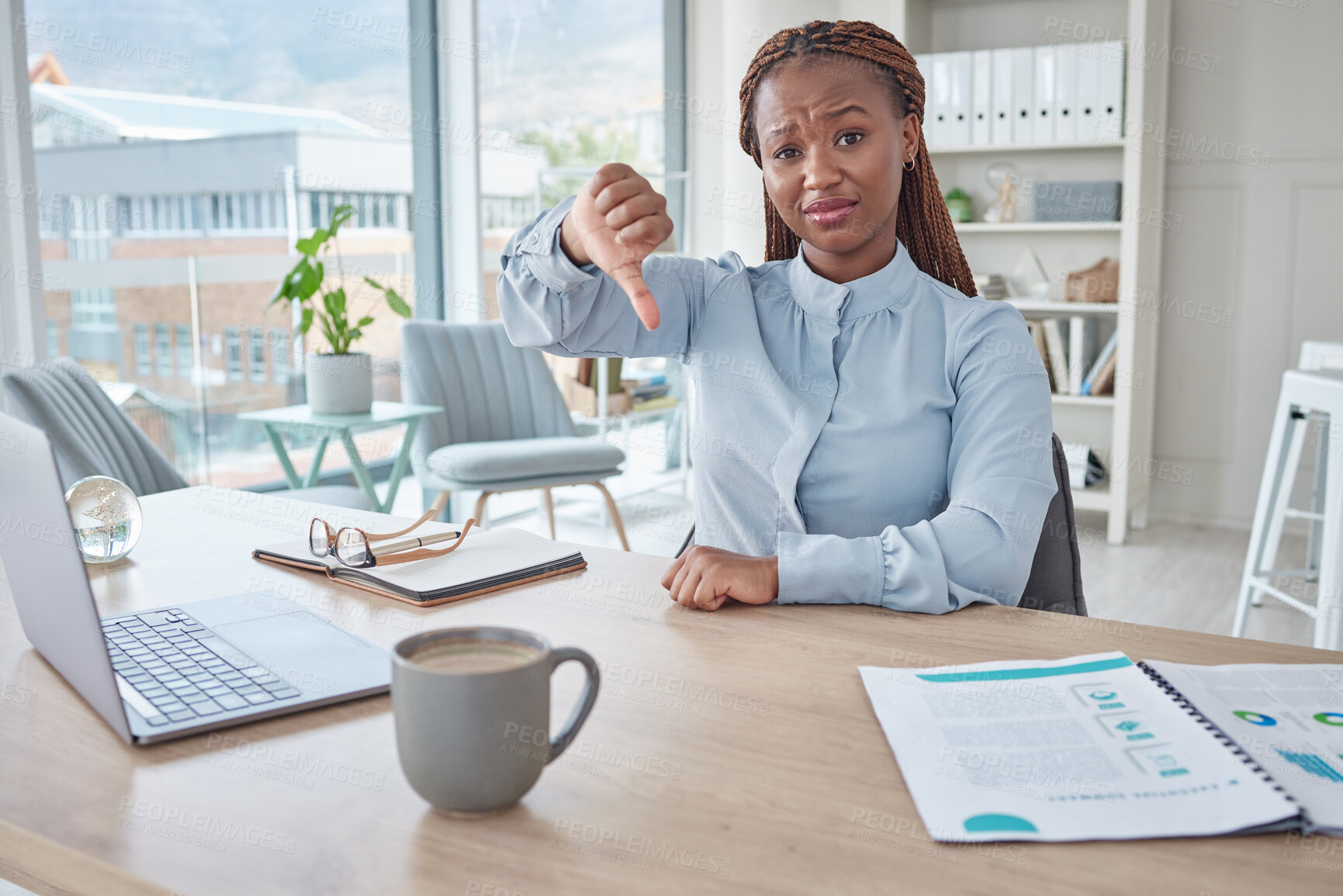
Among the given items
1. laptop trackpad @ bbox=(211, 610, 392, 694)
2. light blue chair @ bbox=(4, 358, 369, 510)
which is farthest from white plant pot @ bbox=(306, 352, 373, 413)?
laptop trackpad @ bbox=(211, 610, 392, 694)

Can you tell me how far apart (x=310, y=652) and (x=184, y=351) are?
8.57 ft

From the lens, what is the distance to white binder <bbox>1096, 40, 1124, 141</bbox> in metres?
3.96

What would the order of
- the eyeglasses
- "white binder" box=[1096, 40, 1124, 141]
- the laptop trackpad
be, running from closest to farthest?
the laptop trackpad
the eyeglasses
"white binder" box=[1096, 40, 1124, 141]

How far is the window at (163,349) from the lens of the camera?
3.12 metres

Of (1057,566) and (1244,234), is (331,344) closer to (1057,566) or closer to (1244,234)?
(1057,566)

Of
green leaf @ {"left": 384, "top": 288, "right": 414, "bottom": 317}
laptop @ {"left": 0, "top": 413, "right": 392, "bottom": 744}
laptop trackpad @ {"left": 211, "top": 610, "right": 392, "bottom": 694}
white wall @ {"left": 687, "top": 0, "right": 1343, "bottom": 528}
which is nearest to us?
laptop @ {"left": 0, "top": 413, "right": 392, "bottom": 744}

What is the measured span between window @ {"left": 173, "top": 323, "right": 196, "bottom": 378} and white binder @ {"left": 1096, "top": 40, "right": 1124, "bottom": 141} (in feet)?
10.5

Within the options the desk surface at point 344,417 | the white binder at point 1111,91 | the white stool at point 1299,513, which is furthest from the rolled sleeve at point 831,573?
the white binder at point 1111,91

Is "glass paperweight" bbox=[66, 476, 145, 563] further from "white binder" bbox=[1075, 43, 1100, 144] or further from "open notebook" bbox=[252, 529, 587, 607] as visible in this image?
"white binder" bbox=[1075, 43, 1100, 144]

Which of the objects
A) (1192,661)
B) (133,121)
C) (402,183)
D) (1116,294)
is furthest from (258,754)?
(1116,294)

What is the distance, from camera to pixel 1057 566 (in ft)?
4.06

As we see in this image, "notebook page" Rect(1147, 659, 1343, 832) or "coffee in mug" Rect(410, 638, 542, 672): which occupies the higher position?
"coffee in mug" Rect(410, 638, 542, 672)

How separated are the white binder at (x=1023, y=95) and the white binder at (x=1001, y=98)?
1 cm

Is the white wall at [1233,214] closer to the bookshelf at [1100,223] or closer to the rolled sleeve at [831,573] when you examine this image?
the bookshelf at [1100,223]
